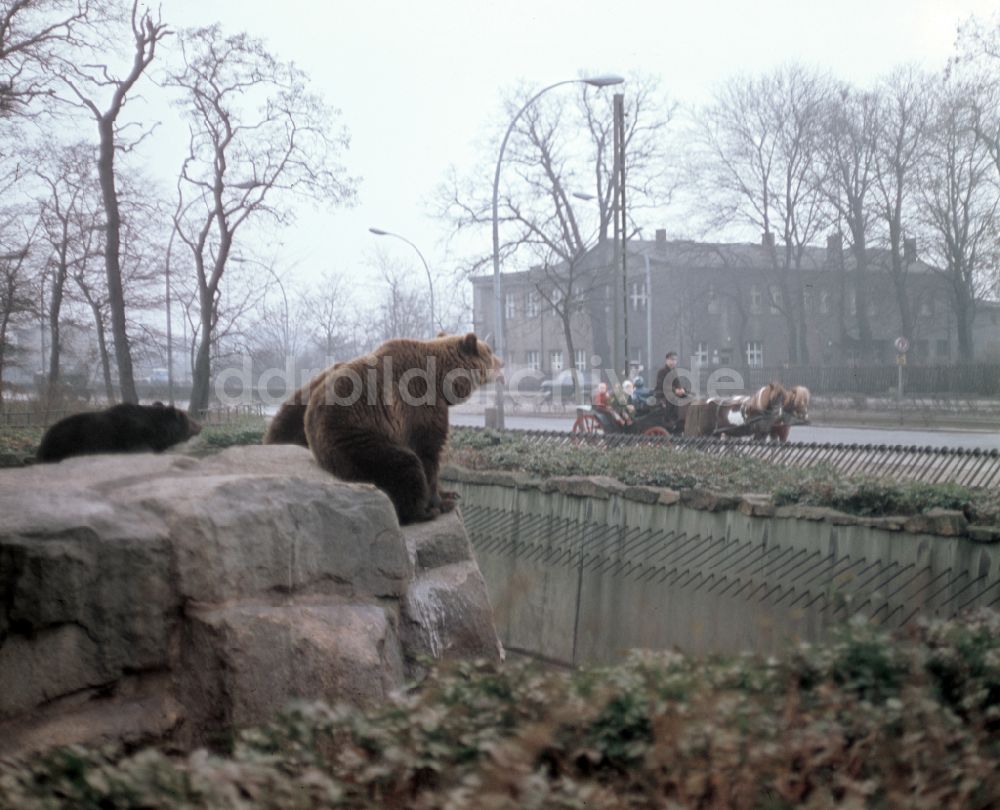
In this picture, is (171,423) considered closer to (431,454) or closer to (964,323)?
(431,454)

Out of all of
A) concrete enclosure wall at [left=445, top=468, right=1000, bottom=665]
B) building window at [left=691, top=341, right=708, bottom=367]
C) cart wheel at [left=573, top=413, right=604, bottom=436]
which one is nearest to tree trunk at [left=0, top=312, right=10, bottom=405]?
concrete enclosure wall at [left=445, top=468, right=1000, bottom=665]

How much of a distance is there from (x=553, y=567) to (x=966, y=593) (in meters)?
4.45

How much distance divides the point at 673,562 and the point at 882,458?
6.91ft

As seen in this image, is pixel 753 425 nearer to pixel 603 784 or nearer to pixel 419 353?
pixel 419 353

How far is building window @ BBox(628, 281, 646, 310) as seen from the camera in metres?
22.5

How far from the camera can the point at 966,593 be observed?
23.4 feet

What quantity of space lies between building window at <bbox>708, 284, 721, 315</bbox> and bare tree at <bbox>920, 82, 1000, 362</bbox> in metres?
7.53

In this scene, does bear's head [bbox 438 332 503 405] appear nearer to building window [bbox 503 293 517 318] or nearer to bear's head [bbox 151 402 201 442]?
bear's head [bbox 151 402 201 442]

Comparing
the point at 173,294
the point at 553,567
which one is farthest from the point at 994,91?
the point at 173,294

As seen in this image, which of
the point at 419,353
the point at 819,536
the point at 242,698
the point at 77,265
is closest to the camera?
the point at 242,698

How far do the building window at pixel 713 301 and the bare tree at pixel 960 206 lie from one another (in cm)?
753

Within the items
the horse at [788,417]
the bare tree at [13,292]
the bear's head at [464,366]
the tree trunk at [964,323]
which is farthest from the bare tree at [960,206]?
the bare tree at [13,292]

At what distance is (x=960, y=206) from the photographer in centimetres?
1262

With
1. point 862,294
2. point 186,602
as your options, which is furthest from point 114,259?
point 862,294
